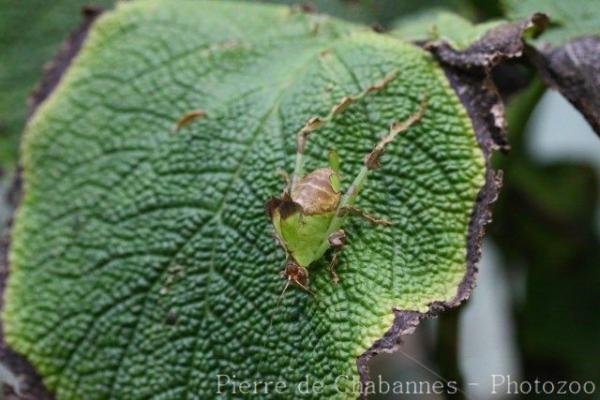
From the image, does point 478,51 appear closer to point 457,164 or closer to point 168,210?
point 457,164

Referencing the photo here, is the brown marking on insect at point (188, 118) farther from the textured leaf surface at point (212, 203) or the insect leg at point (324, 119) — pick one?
→ the insect leg at point (324, 119)

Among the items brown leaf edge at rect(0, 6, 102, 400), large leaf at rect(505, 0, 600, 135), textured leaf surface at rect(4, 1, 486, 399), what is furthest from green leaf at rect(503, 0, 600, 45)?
brown leaf edge at rect(0, 6, 102, 400)

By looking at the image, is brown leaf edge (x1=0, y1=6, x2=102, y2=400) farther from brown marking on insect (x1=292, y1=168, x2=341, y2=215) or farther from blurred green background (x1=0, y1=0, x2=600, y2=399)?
brown marking on insect (x1=292, y1=168, x2=341, y2=215)

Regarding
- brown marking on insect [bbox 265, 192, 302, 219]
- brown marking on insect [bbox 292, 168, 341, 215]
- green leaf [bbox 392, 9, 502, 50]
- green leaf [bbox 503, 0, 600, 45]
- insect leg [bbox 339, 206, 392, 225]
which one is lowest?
insect leg [bbox 339, 206, 392, 225]

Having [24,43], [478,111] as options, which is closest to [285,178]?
[478,111]

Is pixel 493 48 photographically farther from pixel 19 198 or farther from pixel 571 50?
pixel 19 198
